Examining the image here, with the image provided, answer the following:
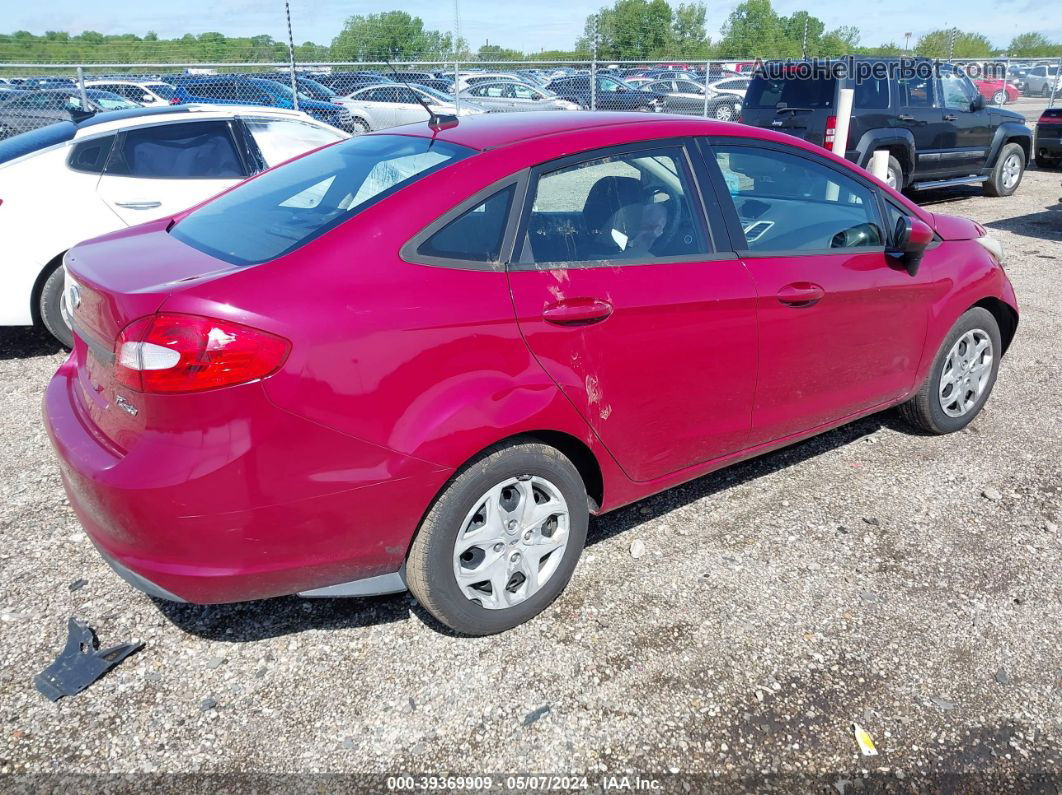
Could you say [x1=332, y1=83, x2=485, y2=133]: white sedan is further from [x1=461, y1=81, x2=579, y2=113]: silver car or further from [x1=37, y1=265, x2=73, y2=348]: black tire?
[x1=37, y1=265, x2=73, y2=348]: black tire

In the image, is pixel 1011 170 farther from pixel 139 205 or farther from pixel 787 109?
pixel 139 205

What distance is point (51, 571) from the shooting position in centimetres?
326

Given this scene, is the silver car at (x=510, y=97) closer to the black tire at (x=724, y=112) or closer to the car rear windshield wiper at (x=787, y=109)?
the black tire at (x=724, y=112)

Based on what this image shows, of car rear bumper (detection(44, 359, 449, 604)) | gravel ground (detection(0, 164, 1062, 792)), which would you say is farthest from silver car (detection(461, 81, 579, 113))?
car rear bumper (detection(44, 359, 449, 604))

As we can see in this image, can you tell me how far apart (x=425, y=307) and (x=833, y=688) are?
1.76 meters

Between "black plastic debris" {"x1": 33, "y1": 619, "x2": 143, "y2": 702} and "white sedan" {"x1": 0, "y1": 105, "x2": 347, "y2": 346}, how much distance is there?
10.0 ft

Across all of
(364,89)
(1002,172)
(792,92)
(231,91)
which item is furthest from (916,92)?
(231,91)

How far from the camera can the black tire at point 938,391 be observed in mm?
4203

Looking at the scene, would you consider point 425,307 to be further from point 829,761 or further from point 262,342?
point 829,761

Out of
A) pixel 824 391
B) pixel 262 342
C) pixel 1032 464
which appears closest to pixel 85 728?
pixel 262 342

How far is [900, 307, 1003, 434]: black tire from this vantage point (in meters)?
4.20

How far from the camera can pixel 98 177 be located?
5.71m

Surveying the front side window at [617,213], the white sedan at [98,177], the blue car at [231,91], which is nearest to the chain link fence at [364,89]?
the blue car at [231,91]

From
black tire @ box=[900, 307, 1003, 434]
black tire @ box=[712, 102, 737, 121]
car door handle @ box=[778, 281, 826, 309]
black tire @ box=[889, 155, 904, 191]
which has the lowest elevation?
black tire @ box=[900, 307, 1003, 434]
